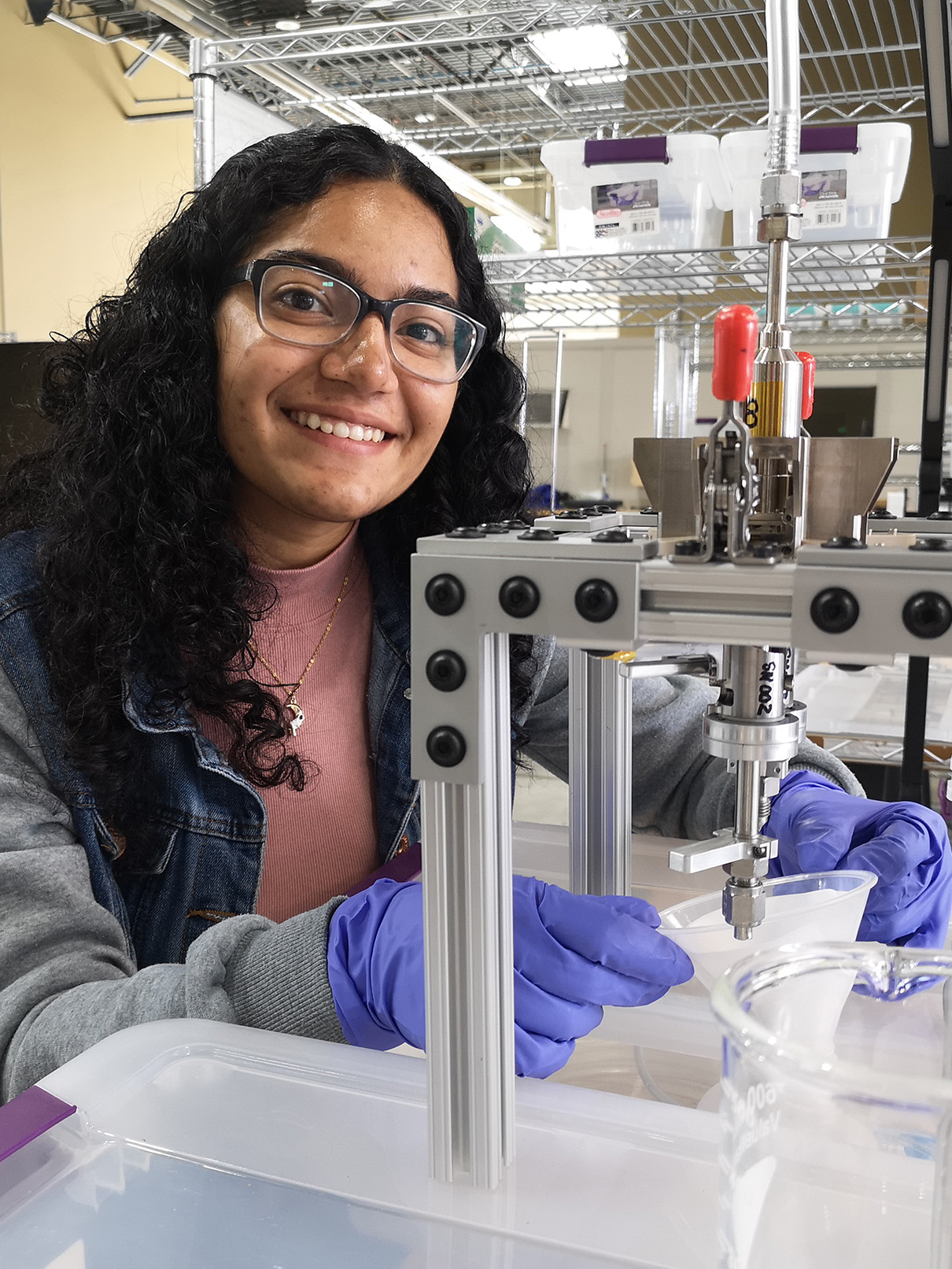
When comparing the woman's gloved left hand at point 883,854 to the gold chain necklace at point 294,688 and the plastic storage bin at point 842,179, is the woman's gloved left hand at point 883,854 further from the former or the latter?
the plastic storage bin at point 842,179

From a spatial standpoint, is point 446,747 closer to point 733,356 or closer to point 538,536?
point 538,536

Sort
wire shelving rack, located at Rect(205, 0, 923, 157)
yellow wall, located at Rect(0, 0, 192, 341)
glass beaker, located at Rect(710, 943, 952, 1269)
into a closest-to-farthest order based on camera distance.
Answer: glass beaker, located at Rect(710, 943, 952, 1269) → wire shelving rack, located at Rect(205, 0, 923, 157) → yellow wall, located at Rect(0, 0, 192, 341)

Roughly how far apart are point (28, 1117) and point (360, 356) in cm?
71

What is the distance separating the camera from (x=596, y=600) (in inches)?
18.0

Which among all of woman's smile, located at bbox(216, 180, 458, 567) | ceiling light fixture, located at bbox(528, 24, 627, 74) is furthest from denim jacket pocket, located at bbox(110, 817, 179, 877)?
ceiling light fixture, located at bbox(528, 24, 627, 74)

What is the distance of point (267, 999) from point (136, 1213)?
199 mm

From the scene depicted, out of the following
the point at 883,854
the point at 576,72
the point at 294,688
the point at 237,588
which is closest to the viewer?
the point at 883,854

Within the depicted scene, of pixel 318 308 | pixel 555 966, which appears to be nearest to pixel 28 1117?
pixel 555 966

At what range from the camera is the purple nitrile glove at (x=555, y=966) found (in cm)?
63

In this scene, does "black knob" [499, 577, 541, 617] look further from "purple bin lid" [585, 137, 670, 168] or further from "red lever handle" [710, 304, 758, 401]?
"purple bin lid" [585, 137, 670, 168]

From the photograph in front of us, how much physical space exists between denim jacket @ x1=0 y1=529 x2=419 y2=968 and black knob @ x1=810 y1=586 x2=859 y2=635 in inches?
29.3

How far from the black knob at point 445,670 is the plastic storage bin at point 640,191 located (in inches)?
64.7

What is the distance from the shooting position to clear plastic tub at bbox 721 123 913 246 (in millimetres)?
1818

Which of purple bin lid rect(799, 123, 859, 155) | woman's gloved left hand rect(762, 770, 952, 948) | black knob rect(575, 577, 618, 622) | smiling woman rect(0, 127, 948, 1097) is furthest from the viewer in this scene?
purple bin lid rect(799, 123, 859, 155)
